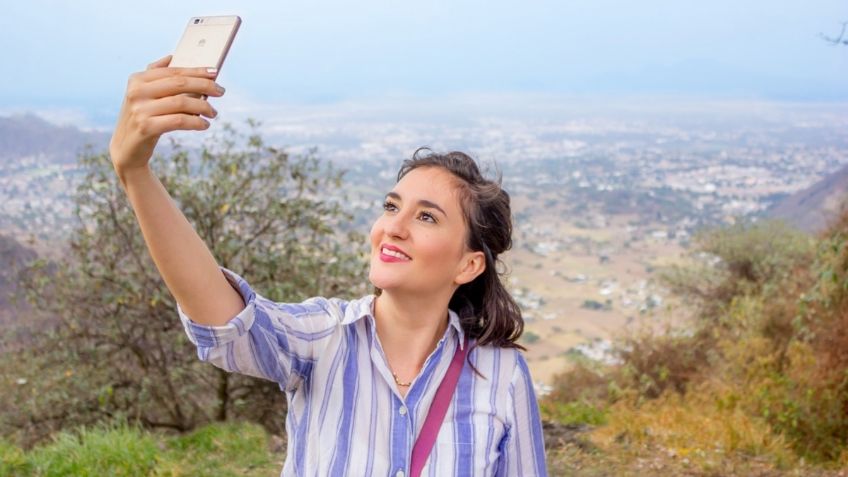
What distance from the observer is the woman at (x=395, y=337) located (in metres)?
1.75

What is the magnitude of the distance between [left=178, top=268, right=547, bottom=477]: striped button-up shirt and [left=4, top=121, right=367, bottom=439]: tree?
5085mm

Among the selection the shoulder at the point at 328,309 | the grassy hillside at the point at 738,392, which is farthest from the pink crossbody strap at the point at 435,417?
the grassy hillside at the point at 738,392

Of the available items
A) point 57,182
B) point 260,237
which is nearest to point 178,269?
point 260,237

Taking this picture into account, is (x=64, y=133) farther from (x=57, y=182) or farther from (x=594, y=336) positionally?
(x=594, y=336)

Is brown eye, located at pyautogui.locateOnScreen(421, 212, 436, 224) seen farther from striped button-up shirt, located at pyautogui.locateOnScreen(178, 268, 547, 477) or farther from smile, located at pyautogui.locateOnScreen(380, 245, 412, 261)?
striped button-up shirt, located at pyautogui.locateOnScreen(178, 268, 547, 477)

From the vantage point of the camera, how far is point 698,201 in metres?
41.1

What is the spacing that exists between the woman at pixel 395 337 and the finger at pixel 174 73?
0.07ft

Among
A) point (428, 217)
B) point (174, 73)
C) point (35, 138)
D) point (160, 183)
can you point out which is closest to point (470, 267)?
point (428, 217)

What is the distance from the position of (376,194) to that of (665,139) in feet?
174

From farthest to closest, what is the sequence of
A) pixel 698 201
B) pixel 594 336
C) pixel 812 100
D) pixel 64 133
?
1. pixel 812 100
2. pixel 698 201
3. pixel 594 336
4. pixel 64 133

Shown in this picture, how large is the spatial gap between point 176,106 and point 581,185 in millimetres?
46724

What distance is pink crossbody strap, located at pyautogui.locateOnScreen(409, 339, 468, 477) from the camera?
6.48ft

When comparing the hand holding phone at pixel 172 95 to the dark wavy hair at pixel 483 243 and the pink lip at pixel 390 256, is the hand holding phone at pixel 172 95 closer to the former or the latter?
the pink lip at pixel 390 256

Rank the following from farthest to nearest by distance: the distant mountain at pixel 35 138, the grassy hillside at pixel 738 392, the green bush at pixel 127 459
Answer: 1. the distant mountain at pixel 35 138
2. the grassy hillside at pixel 738 392
3. the green bush at pixel 127 459
